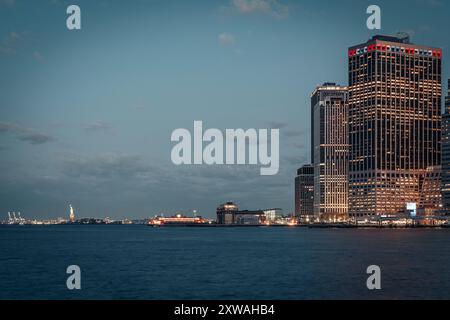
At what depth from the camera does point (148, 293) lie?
65.1 metres

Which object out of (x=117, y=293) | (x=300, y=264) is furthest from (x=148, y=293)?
(x=300, y=264)

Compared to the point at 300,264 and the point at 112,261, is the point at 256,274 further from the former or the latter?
the point at 112,261

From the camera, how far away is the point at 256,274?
8269 cm

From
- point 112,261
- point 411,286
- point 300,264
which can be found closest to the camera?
point 411,286

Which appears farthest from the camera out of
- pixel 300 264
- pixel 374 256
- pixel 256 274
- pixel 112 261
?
pixel 374 256

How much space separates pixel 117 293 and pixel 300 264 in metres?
37.9

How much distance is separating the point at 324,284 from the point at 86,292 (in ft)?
83.1

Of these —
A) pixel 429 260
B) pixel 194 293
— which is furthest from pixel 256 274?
pixel 429 260
